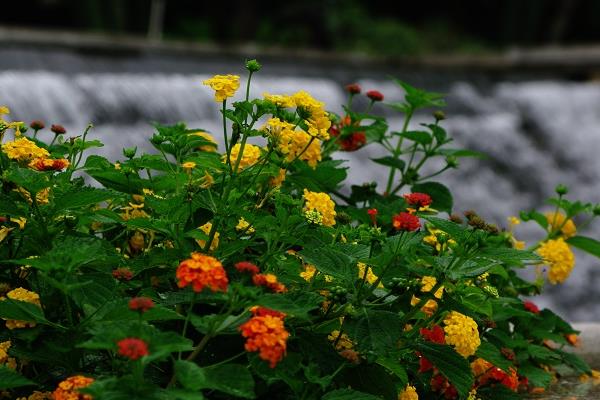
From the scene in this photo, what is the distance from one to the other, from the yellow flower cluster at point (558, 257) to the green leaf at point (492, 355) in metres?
0.47

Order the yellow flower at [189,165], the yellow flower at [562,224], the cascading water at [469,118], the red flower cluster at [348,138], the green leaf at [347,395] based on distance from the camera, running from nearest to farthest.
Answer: the green leaf at [347,395] < the yellow flower at [189,165] < the red flower cluster at [348,138] < the yellow flower at [562,224] < the cascading water at [469,118]

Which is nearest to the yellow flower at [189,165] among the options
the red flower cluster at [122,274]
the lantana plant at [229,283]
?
the lantana plant at [229,283]

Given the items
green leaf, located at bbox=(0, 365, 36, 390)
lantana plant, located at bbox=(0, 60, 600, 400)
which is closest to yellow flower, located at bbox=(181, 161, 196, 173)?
lantana plant, located at bbox=(0, 60, 600, 400)

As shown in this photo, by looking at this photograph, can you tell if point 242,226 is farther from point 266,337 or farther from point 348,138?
point 348,138

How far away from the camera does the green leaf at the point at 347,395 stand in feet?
4.54

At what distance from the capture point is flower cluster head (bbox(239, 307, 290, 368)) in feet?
4.16

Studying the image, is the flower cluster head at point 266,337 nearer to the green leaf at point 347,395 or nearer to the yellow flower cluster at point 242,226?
the green leaf at point 347,395

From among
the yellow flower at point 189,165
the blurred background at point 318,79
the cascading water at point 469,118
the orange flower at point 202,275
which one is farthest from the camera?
the blurred background at point 318,79

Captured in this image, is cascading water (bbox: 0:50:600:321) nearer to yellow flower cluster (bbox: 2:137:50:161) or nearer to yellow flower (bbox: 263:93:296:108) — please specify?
yellow flower cluster (bbox: 2:137:50:161)

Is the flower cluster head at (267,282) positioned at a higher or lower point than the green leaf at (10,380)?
higher

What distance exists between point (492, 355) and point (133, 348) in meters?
→ 0.78

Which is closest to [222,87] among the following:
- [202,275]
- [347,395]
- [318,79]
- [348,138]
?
[202,275]

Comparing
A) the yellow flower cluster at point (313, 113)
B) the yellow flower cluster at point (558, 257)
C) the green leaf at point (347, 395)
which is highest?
the yellow flower cluster at point (313, 113)

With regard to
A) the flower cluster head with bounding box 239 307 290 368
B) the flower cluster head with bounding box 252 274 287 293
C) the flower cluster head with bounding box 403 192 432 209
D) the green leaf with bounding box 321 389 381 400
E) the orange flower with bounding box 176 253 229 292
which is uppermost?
the flower cluster head with bounding box 403 192 432 209
